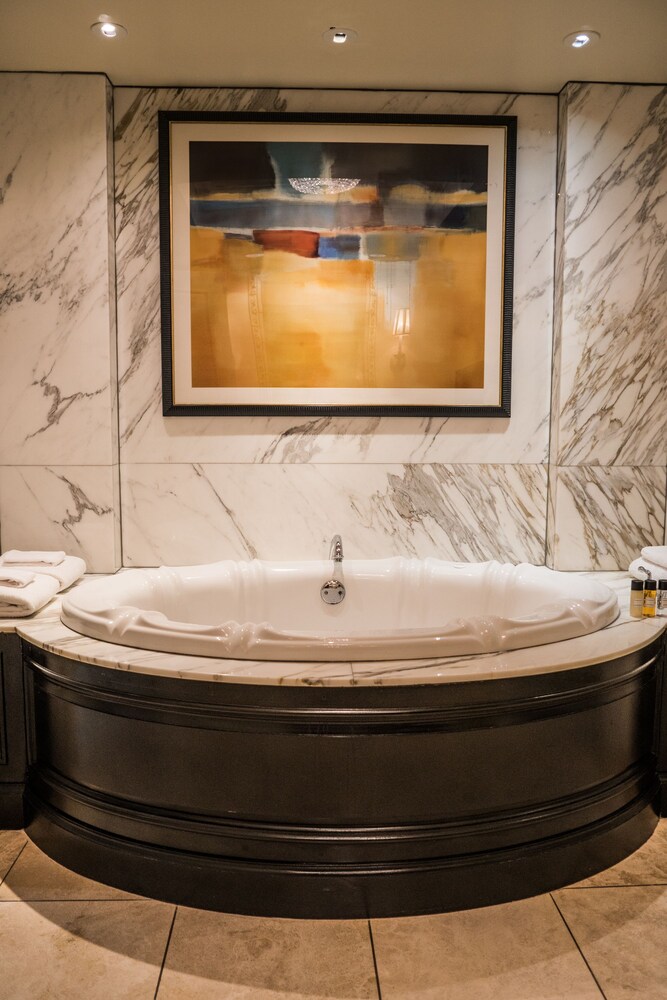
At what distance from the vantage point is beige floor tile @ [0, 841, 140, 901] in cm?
196

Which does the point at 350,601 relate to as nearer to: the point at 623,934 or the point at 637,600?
the point at 637,600

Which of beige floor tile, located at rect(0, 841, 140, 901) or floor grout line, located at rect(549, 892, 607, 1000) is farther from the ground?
beige floor tile, located at rect(0, 841, 140, 901)

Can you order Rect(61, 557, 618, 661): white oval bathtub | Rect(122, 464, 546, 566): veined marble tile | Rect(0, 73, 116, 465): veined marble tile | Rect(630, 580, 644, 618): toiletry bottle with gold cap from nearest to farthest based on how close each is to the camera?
Rect(61, 557, 618, 661): white oval bathtub, Rect(630, 580, 644, 618): toiletry bottle with gold cap, Rect(0, 73, 116, 465): veined marble tile, Rect(122, 464, 546, 566): veined marble tile

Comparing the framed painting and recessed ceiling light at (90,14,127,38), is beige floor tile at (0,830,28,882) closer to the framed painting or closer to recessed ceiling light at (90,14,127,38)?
the framed painting

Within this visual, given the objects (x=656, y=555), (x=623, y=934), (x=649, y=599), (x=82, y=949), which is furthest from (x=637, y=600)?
(x=82, y=949)

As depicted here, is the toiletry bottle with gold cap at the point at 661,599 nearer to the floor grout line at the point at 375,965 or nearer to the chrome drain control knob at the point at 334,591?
the chrome drain control knob at the point at 334,591

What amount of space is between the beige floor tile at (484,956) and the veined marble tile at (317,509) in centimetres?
143

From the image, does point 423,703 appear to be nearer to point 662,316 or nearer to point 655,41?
point 662,316

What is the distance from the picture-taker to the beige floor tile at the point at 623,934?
1.66 m

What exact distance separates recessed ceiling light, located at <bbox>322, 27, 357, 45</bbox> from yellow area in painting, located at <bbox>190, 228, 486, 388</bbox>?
0.71 metres

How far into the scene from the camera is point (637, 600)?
236 centimetres

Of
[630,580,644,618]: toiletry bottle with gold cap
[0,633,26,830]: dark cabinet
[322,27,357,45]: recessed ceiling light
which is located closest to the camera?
[0,633,26,830]: dark cabinet

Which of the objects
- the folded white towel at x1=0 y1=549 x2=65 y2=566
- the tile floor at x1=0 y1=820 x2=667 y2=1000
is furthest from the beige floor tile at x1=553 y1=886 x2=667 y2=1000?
the folded white towel at x1=0 y1=549 x2=65 y2=566

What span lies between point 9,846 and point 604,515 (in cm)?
233
